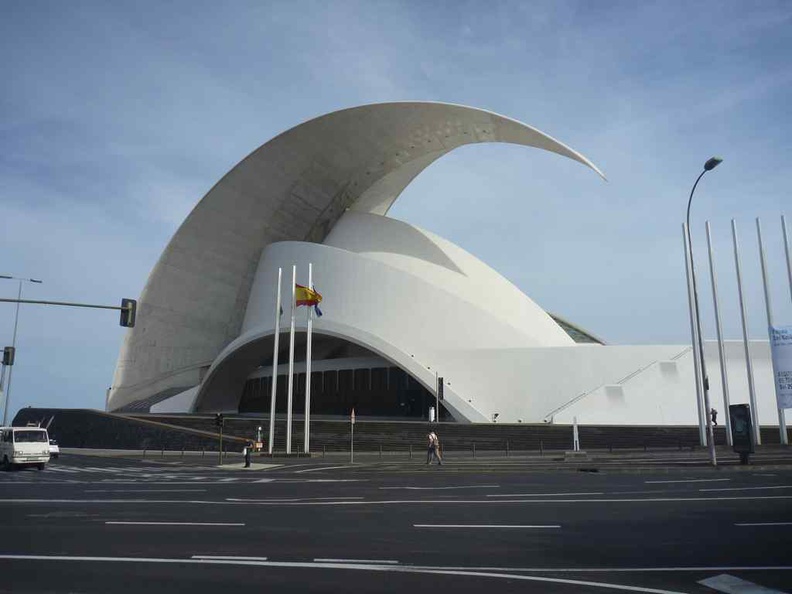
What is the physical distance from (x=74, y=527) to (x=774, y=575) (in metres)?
7.91

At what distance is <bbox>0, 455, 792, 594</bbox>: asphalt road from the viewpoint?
17.6 feet

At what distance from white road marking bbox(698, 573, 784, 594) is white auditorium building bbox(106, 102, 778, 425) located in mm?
21067

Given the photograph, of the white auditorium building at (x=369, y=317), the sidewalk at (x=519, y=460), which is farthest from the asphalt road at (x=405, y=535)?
the white auditorium building at (x=369, y=317)

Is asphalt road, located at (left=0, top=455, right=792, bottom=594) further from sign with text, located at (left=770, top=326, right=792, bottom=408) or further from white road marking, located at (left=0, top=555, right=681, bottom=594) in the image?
sign with text, located at (left=770, top=326, right=792, bottom=408)

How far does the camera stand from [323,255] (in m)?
36.1

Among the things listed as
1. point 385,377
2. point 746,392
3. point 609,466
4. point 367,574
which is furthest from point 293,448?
point 367,574

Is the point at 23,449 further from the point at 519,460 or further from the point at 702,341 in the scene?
the point at 702,341

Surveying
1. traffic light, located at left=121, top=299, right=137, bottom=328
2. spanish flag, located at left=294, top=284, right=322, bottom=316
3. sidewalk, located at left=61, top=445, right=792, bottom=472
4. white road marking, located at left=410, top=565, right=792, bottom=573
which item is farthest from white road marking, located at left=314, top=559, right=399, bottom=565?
spanish flag, located at left=294, top=284, right=322, bottom=316

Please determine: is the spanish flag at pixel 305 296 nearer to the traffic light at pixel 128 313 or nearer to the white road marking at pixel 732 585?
the traffic light at pixel 128 313

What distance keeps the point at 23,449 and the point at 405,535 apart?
17176mm

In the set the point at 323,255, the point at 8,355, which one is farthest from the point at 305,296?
the point at 8,355

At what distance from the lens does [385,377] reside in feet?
110

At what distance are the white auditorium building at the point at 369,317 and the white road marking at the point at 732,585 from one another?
21067 mm

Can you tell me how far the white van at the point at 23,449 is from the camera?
20.0m
